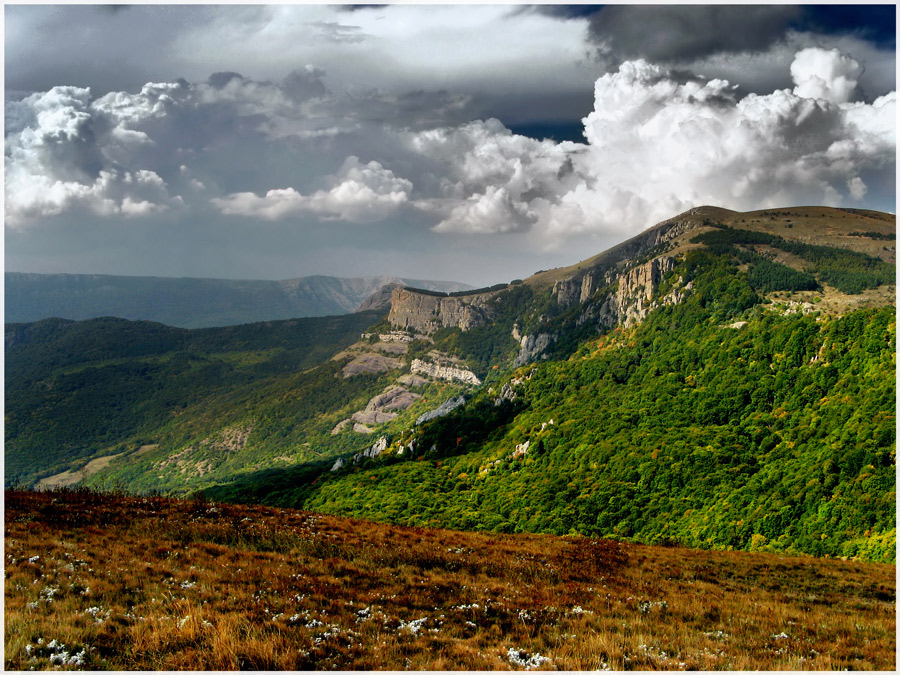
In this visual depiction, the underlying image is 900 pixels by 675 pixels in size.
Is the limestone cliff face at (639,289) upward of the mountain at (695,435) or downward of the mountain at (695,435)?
upward

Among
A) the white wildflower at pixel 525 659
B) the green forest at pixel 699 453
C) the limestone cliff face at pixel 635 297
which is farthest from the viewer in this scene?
the limestone cliff face at pixel 635 297

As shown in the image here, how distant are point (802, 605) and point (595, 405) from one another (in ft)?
266

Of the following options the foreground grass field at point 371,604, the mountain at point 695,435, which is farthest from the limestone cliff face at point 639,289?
the foreground grass field at point 371,604

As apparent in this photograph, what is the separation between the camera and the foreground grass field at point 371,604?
10469mm

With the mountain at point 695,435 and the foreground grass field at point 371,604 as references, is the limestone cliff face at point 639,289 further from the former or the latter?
the foreground grass field at point 371,604

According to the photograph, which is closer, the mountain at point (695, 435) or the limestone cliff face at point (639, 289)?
the mountain at point (695, 435)

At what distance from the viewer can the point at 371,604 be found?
1373 centimetres

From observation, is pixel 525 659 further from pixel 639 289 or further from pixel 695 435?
pixel 639 289

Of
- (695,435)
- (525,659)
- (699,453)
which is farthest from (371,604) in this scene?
(695,435)

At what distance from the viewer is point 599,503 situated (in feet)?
196

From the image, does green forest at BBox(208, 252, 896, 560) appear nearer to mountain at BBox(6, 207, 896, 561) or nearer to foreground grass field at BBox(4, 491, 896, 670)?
mountain at BBox(6, 207, 896, 561)

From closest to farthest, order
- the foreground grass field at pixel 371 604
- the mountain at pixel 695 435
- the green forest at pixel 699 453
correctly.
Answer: the foreground grass field at pixel 371 604, the green forest at pixel 699 453, the mountain at pixel 695 435

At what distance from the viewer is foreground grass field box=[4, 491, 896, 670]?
34.3ft

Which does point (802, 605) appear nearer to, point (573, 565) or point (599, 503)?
point (573, 565)
